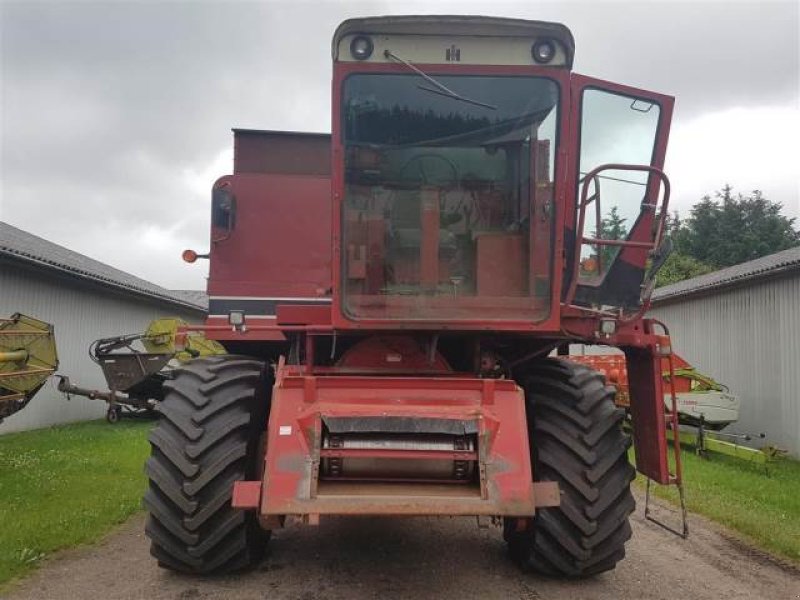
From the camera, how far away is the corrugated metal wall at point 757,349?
40.0ft

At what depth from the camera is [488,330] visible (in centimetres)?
447

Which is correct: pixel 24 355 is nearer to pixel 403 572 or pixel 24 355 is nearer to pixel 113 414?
pixel 403 572

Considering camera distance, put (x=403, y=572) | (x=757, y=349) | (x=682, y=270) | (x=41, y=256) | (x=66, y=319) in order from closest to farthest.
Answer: (x=403, y=572)
(x=757, y=349)
(x=41, y=256)
(x=66, y=319)
(x=682, y=270)

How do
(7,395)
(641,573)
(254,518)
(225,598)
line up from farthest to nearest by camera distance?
(7,395) < (641,573) < (254,518) < (225,598)

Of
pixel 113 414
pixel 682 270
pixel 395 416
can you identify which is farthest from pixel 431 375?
pixel 682 270

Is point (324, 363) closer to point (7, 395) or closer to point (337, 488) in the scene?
point (337, 488)

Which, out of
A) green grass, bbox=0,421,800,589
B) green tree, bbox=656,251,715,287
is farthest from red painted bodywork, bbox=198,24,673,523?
green tree, bbox=656,251,715,287

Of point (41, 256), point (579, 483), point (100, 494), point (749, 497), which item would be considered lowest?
point (749, 497)

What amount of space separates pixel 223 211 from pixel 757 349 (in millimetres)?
11565

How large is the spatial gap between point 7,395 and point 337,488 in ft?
19.4

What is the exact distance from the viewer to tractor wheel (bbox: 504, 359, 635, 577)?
4.38m

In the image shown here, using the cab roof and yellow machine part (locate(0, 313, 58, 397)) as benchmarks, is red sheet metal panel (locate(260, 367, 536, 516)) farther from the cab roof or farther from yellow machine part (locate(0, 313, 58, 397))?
yellow machine part (locate(0, 313, 58, 397))

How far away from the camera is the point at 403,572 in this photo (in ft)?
16.0

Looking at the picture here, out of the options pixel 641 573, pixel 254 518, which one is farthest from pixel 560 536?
pixel 254 518
